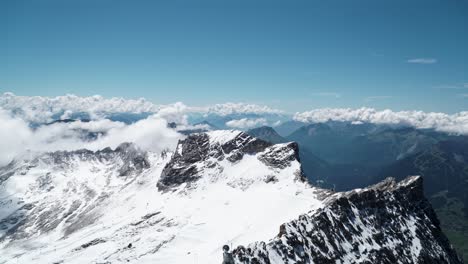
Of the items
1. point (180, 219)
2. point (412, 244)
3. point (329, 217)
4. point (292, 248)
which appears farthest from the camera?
point (180, 219)

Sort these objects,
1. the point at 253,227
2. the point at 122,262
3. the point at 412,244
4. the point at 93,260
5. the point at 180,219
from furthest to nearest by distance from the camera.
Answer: the point at 180,219 → the point at 93,260 → the point at 253,227 → the point at 122,262 → the point at 412,244

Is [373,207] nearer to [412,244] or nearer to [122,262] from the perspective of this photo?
[412,244]

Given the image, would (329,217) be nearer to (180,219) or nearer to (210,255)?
(210,255)

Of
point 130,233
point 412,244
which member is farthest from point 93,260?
point 412,244

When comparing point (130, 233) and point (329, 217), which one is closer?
point (329, 217)

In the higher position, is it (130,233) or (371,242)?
(371,242)

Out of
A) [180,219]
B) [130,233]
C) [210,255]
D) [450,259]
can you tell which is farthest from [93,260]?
[450,259]

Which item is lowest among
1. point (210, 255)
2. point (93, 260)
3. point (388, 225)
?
point (93, 260)
